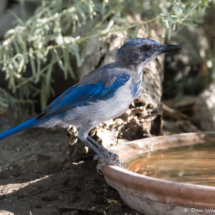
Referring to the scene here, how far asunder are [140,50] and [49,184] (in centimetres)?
142

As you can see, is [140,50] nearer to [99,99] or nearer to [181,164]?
[99,99]

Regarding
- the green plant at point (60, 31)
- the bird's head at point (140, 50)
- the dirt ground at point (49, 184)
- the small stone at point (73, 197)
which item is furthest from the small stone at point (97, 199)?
the green plant at point (60, 31)

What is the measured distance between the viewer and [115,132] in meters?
3.04

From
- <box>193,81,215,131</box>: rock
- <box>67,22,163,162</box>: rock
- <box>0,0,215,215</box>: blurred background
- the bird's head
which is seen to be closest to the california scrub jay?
the bird's head

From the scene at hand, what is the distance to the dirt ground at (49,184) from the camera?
2.42 meters

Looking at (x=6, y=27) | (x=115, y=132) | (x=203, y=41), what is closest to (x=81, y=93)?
(x=115, y=132)

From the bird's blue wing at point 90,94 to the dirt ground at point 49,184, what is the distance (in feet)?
2.15

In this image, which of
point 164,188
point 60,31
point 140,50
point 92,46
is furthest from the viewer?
point 92,46

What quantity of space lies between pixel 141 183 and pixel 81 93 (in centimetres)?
99

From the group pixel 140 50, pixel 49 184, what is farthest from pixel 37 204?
pixel 140 50

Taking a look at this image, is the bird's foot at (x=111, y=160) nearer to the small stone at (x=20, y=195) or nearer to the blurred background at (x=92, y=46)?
the small stone at (x=20, y=195)

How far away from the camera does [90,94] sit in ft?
8.51

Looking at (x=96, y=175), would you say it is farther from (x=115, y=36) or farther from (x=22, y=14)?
(x=22, y=14)

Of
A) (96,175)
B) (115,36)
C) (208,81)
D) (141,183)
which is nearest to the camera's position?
(141,183)
